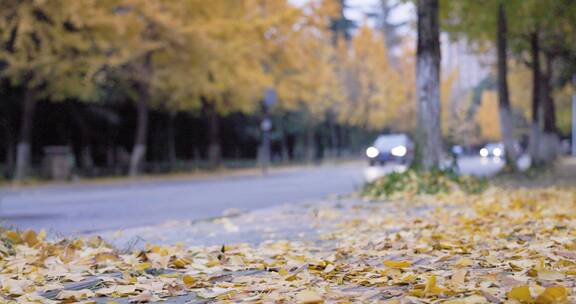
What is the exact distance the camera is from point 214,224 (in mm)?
9148

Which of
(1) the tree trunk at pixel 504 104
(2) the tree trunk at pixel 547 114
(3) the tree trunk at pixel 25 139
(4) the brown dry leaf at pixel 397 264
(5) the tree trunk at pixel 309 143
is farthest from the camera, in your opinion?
(5) the tree trunk at pixel 309 143

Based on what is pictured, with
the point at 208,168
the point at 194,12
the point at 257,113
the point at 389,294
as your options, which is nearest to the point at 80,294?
the point at 389,294

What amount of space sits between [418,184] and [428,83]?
6.80ft

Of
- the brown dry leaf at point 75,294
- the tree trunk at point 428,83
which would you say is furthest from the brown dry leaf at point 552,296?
the tree trunk at point 428,83

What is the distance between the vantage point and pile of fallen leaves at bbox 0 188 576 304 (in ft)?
13.3

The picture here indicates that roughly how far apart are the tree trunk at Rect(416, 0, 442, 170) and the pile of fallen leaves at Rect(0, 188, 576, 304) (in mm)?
5973

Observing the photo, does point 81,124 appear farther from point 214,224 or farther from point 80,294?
point 80,294

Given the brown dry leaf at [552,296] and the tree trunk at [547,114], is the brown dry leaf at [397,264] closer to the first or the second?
the brown dry leaf at [552,296]

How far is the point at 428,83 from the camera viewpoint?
13.6 metres

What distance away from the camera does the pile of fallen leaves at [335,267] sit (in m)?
4.06

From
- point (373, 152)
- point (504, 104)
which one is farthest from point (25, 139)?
point (373, 152)

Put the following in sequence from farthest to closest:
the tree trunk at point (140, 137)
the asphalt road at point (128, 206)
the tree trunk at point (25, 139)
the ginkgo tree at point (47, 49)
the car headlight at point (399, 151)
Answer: the car headlight at point (399, 151) → the tree trunk at point (140, 137) → the tree trunk at point (25, 139) → the ginkgo tree at point (47, 49) → the asphalt road at point (128, 206)

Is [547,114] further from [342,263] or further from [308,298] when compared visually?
[308,298]

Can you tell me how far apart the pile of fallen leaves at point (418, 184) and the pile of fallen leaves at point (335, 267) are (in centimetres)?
481
